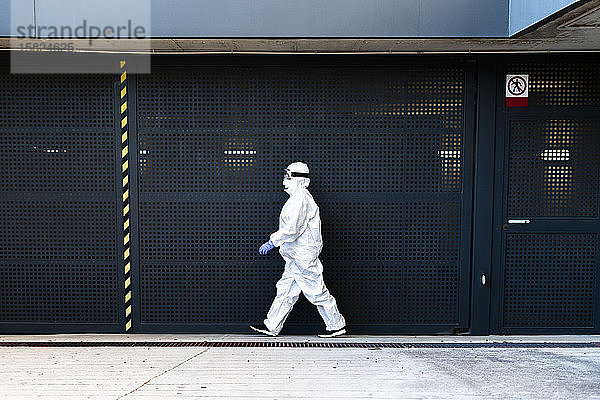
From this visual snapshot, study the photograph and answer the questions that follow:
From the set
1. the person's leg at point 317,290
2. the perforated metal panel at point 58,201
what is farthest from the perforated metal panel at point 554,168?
the perforated metal panel at point 58,201

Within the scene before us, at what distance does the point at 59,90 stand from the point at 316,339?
145 inches

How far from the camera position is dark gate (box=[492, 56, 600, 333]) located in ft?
18.5

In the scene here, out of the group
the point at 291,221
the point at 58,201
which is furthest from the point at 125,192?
the point at 291,221

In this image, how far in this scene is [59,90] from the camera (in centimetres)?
562

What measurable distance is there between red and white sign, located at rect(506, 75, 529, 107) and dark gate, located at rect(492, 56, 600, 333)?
6 centimetres

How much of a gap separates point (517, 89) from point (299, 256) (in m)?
2.81

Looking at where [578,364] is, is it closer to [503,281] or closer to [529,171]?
[503,281]

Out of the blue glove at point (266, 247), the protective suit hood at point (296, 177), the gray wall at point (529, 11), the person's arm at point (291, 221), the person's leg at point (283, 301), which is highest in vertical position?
the gray wall at point (529, 11)

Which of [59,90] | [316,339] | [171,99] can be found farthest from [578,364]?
[59,90]

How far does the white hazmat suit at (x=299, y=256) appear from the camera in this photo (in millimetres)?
5348

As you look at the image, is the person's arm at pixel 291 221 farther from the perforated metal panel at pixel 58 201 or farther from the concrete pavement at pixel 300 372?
the perforated metal panel at pixel 58 201

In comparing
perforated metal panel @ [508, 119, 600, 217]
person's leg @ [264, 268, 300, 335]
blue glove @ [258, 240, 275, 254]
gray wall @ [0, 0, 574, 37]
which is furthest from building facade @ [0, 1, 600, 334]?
gray wall @ [0, 0, 574, 37]

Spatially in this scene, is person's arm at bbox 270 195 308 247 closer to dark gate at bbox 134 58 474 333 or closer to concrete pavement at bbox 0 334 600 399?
dark gate at bbox 134 58 474 333

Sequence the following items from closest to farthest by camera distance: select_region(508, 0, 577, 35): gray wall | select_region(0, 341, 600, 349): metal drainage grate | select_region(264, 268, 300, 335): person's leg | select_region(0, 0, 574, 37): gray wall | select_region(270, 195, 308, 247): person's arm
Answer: select_region(508, 0, 577, 35): gray wall
select_region(0, 0, 574, 37): gray wall
select_region(270, 195, 308, 247): person's arm
select_region(0, 341, 600, 349): metal drainage grate
select_region(264, 268, 300, 335): person's leg
